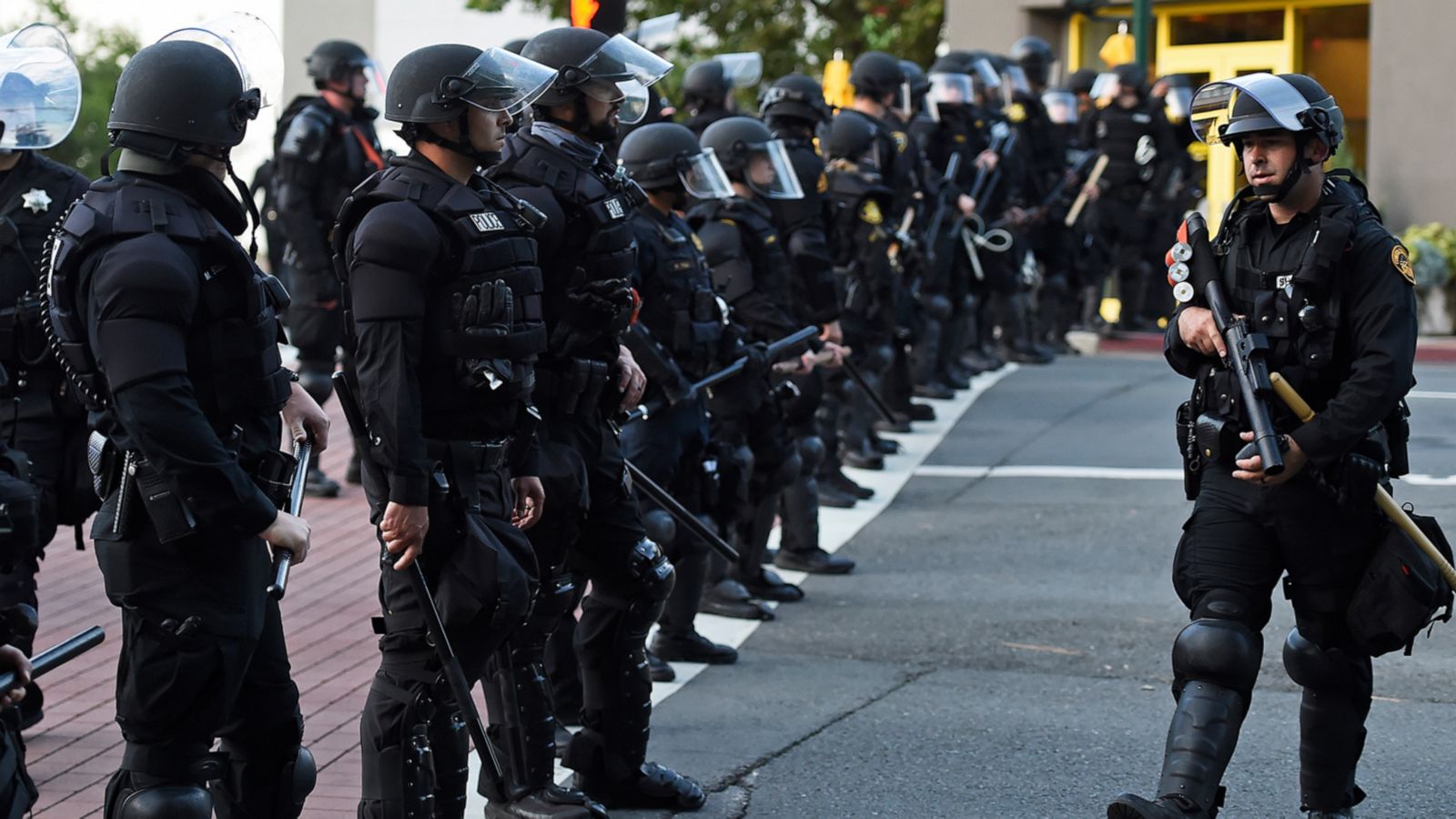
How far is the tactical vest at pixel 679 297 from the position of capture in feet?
21.3

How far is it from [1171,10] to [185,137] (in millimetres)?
18507

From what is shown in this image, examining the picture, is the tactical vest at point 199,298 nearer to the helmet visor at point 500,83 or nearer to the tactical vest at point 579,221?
the helmet visor at point 500,83

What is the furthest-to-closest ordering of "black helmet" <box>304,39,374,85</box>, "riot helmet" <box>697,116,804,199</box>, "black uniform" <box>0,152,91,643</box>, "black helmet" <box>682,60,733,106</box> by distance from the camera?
"black helmet" <box>304,39,374,85</box> < "black helmet" <box>682,60,733,106</box> < "riot helmet" <box>697,116,804,199</box> < "black uniform" <box>0,152,91,643</box>

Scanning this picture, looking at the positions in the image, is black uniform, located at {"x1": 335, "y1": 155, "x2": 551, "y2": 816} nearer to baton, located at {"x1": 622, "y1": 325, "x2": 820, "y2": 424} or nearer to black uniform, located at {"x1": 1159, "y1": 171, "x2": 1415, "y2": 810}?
baton, located at {"x1": 622, "y1": 325, "x2": 820, "y2": 424}

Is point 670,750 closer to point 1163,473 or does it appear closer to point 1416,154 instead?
point 1163,473

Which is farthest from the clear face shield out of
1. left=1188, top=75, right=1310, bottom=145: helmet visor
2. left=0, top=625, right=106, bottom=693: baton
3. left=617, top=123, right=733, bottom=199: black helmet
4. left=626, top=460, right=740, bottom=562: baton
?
left=0, top=625, right=106, bottom=693: baton

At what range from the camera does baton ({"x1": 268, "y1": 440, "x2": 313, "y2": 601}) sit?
168 inches

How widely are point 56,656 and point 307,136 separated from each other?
266 inches

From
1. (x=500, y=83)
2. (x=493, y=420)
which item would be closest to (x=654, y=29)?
(x=500, y=83)

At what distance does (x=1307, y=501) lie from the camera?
4988mm

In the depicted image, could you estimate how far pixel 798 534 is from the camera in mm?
8969

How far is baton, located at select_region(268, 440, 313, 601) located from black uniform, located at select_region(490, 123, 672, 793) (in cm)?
72

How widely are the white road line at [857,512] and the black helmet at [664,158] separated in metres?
1.75

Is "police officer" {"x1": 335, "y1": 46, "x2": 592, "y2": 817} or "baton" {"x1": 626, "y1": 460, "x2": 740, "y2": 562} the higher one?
"police officer" {"x1": 335, "y1": 46, "x2": 592, "y2": 817}
